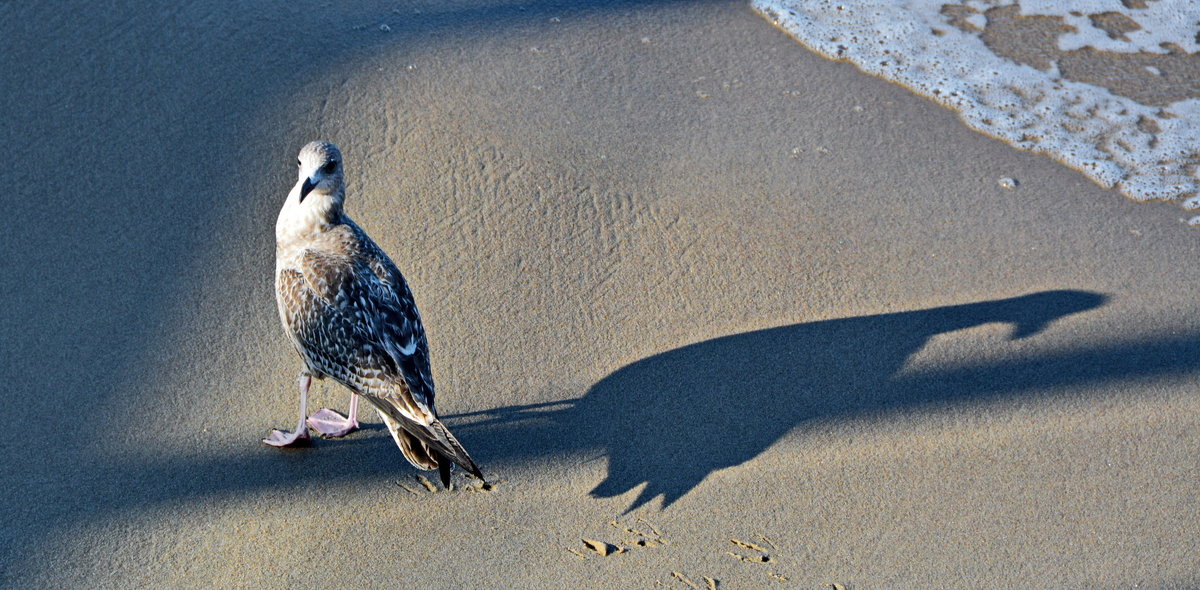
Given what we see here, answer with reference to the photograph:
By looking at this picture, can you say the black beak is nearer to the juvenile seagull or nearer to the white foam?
the juvenile seagull

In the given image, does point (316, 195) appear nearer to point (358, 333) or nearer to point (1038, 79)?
point (358, 333)

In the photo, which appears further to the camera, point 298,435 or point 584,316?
point 584,316

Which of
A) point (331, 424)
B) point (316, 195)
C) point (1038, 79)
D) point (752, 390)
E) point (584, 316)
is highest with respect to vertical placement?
point (316, 195)

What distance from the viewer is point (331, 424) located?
142 inches

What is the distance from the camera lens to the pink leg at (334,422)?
3.58 m

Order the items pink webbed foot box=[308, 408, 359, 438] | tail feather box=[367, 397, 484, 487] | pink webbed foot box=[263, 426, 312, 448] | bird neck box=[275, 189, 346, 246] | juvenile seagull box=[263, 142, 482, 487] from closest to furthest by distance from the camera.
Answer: tail feather box=[367, 397, 484, 487]
juvenile seagull box=[263, 142, 482, 487]
pink webbed foot box=[263, 426, 312, 448]
pink webbed foot box=[308, 408, 359, 438]
bird neck box=[275, 189, 346, 246]

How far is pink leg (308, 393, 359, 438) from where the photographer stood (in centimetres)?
358

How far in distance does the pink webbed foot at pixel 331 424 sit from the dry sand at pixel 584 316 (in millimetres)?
79

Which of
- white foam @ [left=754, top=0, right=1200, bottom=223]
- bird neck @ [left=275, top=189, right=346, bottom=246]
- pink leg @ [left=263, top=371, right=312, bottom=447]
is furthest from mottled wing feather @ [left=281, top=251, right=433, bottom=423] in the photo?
white foam @ [left=754, top=0, right=1200, bottom=223]

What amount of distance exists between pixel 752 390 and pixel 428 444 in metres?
1.30

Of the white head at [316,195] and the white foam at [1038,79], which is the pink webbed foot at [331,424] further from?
the white foam at [1038,79]

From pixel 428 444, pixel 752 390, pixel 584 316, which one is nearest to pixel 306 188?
pixel 428 444

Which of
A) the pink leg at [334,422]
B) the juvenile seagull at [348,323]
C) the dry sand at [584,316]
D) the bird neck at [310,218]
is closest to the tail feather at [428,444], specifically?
the juvenile seagull at [348,323]

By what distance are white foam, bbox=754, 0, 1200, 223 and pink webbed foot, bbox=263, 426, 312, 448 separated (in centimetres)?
369
